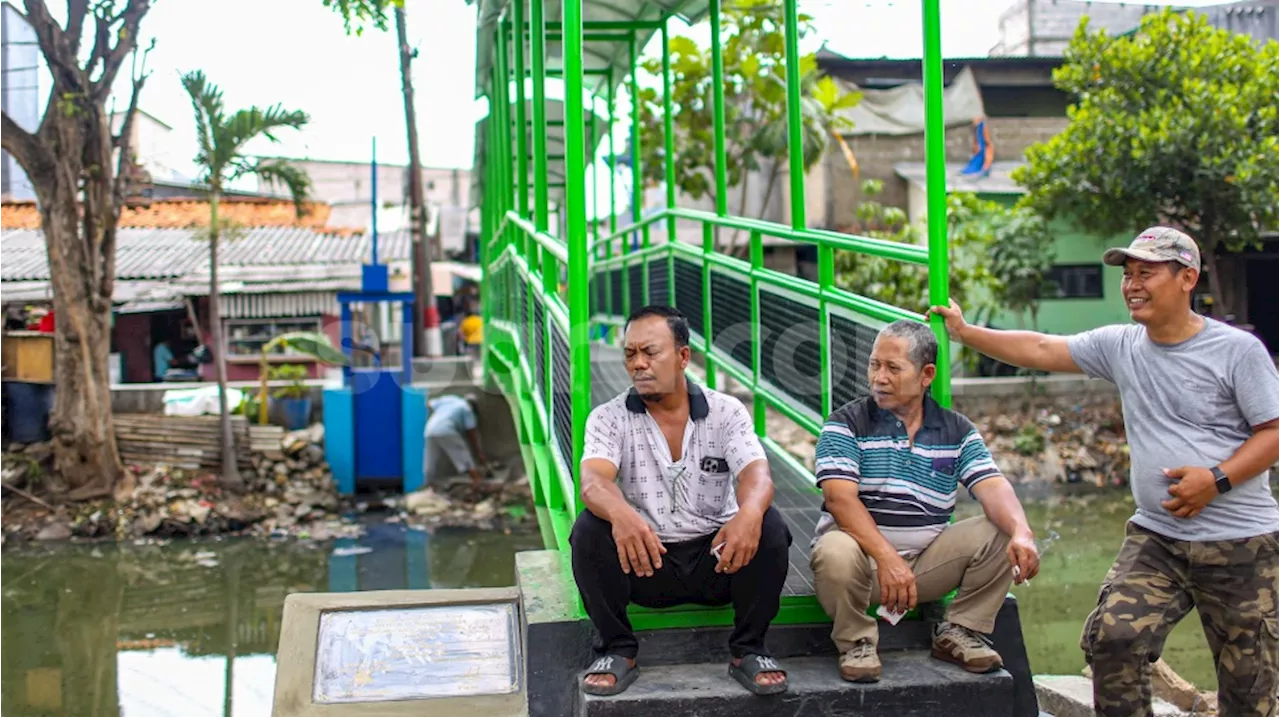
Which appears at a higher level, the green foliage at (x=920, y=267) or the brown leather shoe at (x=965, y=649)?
the green foliage at (x=920, y=267)

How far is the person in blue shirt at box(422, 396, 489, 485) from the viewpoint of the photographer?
14.3 metres

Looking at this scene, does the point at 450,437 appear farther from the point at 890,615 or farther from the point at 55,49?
the point at 890,615

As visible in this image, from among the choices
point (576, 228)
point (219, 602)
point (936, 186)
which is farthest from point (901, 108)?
point (576, 228)

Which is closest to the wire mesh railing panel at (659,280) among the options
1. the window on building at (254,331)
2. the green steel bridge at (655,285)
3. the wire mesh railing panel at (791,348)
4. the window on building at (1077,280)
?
the green steel bridge at (655,285)

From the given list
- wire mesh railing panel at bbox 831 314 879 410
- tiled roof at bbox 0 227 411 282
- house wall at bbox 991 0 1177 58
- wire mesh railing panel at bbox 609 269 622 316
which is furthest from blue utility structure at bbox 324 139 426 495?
house wall at bbox 991 0 1177 58

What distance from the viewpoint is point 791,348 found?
5.34 meters

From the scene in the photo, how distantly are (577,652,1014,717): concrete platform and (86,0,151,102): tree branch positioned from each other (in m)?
11.1

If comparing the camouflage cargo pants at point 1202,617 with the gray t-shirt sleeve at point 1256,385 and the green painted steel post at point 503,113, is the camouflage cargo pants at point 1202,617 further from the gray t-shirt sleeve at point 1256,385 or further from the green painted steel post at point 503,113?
the green painted steel post at point 503,113

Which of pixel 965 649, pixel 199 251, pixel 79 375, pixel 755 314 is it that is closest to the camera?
pixel 965 649

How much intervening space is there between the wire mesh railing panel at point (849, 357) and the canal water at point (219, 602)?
158 inches

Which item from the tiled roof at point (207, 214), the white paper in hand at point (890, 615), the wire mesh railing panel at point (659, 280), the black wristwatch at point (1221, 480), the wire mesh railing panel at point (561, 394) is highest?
the tiled roof at point (207, 214)

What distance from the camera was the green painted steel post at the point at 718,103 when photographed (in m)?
6.48

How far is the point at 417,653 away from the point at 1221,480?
258cm

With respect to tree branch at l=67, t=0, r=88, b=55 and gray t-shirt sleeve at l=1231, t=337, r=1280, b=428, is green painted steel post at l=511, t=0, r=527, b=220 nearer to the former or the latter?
gray t-shirt sleeve at l=1231, t=337, r=1280, b=428
